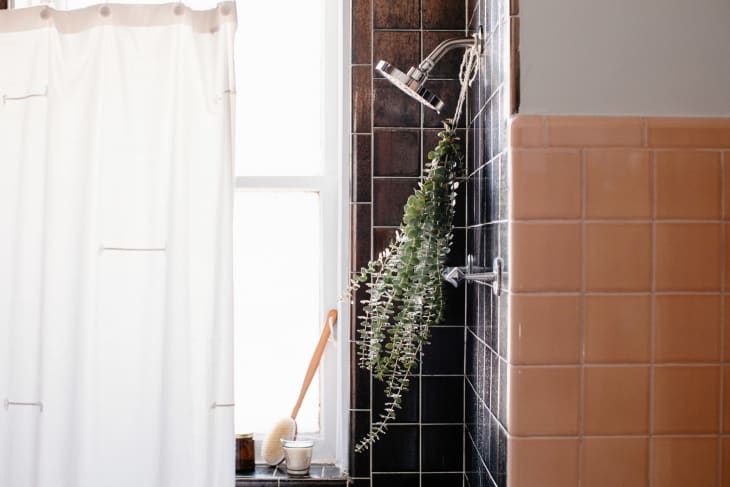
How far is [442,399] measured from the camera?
1558 millimetres

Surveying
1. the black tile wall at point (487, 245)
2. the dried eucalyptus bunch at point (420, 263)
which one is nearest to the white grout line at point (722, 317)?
the black tile wall at point (487, 245)

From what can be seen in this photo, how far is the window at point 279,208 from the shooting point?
1710 millimetres

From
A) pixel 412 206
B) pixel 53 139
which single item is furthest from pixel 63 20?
pixel 412 206

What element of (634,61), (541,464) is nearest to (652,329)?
(541,464)

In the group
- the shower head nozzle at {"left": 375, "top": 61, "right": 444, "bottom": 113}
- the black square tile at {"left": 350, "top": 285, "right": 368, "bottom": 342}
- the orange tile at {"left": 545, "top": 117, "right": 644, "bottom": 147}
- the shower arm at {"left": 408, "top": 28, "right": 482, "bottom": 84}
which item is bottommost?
the black square tile at {"left": 350, "top": 285, "right": 368, "bottom": 342}

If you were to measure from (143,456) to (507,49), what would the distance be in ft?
3.89

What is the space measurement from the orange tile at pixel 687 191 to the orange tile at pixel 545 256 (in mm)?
153

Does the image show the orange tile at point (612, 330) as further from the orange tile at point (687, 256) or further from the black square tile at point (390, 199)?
the black square tile at point (390, 199)

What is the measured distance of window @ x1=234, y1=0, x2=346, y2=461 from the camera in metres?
1.71

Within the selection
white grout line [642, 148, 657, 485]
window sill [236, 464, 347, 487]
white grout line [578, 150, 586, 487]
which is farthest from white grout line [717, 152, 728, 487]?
window sill [236, 464, 347, 487]

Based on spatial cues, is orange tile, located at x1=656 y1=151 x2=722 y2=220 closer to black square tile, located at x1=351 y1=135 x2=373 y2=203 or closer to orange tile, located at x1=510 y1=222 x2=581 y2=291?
orange tile, located at x1=510 y1=222 x2=581 y2=291

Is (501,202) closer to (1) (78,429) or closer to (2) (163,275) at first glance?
(2) (163,275)

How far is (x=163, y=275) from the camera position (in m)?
1.48

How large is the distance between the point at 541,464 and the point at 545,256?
1.11 ft
